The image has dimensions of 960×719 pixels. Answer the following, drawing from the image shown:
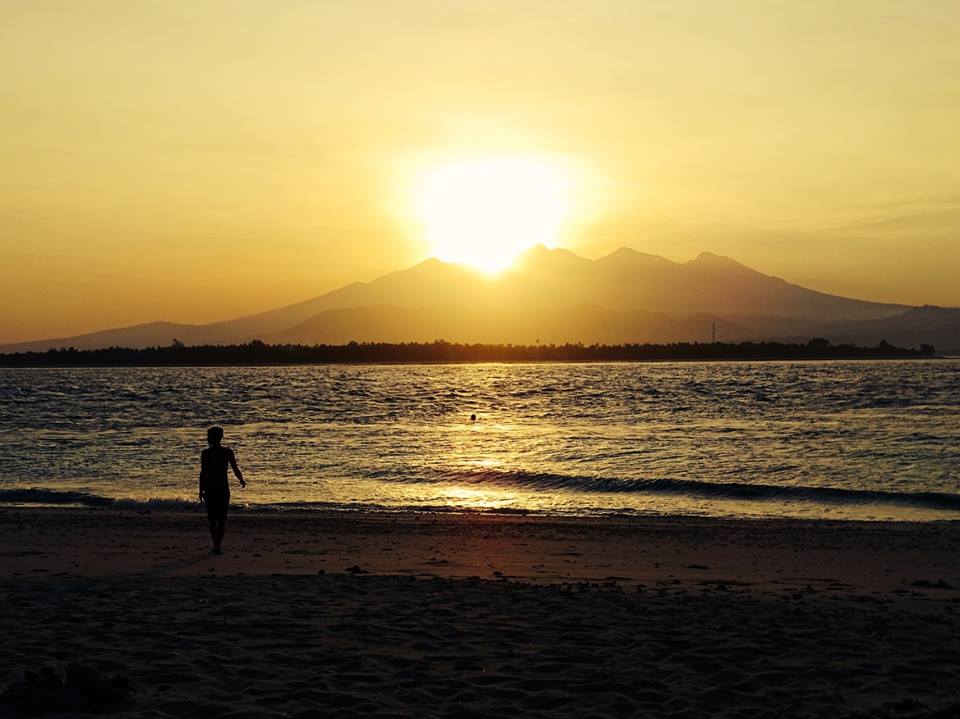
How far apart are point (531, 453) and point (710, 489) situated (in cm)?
1075

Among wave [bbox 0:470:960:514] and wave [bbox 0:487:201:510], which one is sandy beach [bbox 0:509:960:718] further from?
wave [bbox 0:487:201:510]

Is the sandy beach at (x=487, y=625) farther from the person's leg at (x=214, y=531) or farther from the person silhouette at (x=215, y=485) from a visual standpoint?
the person silhouette at (x=215, y=485)

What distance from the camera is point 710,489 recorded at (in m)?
25.2

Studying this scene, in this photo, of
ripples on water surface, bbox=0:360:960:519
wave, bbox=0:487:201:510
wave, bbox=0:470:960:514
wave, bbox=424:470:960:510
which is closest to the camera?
wave, bbox=0:470:960:514

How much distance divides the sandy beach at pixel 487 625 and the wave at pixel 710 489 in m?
7.17

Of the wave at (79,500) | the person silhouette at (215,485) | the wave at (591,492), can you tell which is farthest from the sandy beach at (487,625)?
the wave at (79,500)

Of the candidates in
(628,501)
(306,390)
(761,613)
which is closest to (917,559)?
(761,613)

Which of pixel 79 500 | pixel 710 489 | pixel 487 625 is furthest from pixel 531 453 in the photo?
pixel 487 625

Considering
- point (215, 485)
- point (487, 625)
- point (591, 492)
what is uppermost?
point (215, 485)

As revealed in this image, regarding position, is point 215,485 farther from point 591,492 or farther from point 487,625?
point 591,492

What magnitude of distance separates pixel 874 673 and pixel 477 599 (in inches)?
173

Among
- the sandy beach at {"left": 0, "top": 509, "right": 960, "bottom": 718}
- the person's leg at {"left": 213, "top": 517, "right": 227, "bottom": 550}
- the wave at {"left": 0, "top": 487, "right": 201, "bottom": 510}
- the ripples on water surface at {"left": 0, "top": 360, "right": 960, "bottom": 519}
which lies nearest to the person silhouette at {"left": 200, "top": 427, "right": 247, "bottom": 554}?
the person's leg at {"left": 213, "top": 517, "right": 227, "bottom": 550}

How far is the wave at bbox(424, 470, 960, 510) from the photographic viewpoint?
23562 mm

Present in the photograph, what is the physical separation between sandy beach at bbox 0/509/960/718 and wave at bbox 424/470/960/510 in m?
7.17
